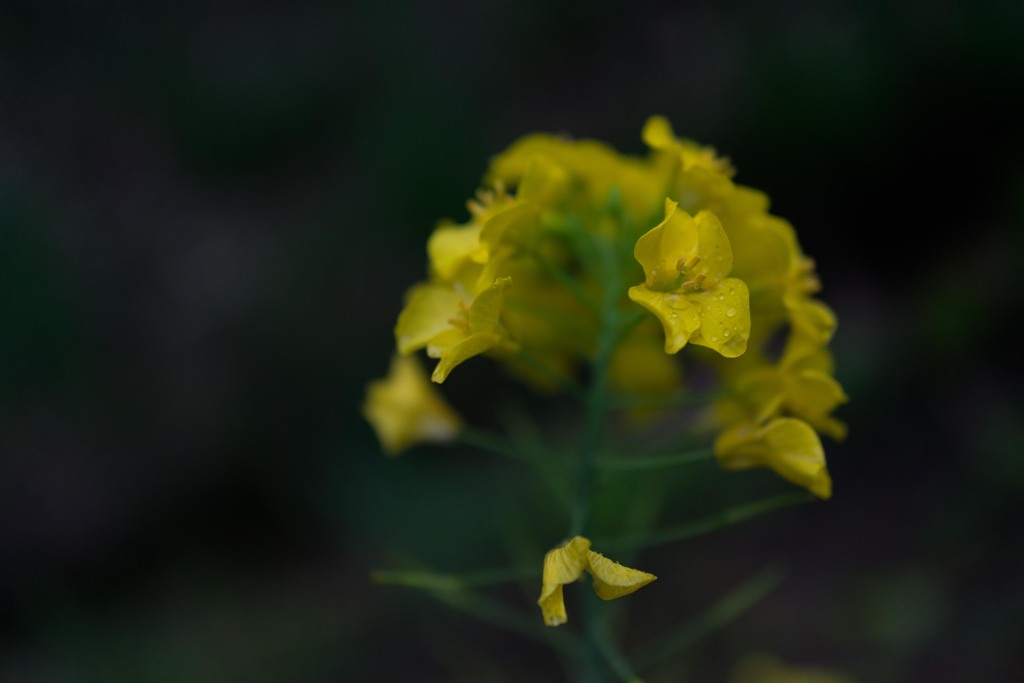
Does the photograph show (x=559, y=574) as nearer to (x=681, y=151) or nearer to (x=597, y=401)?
(x=597, y=401)

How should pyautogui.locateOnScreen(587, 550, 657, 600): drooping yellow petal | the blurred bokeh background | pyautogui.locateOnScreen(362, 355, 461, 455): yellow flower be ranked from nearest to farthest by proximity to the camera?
1. pyautogui.locateOnScreen(587, 550, 657, 600): drooping yellow petal
2. pyautogui.locateOnScreen(362, 355, 461, 455): yellow flower
3. the blurred bokeh background

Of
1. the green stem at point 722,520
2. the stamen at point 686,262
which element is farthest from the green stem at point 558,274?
the green stem at point 722,520

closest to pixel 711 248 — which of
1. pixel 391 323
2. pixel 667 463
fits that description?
pixel 667 463

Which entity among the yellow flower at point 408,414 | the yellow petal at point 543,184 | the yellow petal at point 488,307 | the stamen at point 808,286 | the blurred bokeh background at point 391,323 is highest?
the blurred bokeh background at point 391,323

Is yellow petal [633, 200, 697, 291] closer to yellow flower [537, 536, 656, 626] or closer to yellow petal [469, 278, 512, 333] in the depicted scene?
yellow petal [469, 278, 512, 333]

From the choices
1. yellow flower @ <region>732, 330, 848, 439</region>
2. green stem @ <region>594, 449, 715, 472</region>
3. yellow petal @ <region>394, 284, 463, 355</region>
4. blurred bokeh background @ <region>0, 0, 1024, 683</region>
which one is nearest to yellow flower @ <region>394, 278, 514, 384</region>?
yellow petal @ <region>394, 284, 463, 355</region>

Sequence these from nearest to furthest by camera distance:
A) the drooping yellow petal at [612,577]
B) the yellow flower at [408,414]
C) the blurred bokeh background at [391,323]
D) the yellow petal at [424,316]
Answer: the drooping yellow petal at [612,577], the yellow petal at [424,316], the yellow flower at [408,414], the blurred bokeh background at [391,323]

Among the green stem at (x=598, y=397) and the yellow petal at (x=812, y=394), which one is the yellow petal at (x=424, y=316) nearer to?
the green stem at (x=598, y=397)

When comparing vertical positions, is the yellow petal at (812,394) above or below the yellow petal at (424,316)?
below
